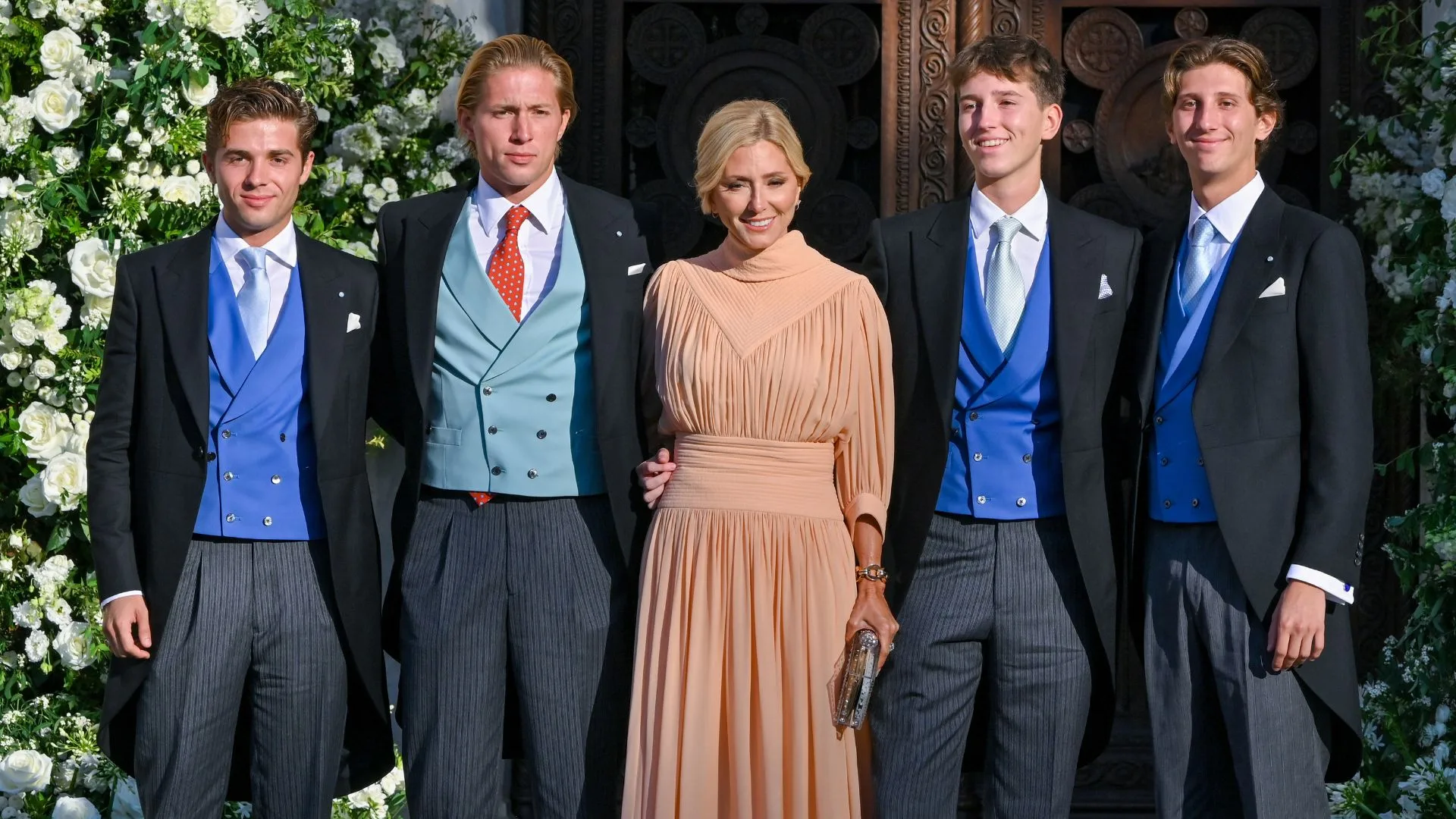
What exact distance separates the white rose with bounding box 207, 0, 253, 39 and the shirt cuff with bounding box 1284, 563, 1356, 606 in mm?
2785

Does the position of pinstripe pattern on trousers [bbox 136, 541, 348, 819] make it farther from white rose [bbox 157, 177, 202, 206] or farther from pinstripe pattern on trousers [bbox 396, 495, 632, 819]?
white rose [bbox 157, 177, 202, 206]

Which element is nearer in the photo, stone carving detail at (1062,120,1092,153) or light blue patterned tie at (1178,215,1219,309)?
light blue patterned tie at (1178,215,1219,309)

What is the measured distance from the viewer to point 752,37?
16.7 feet

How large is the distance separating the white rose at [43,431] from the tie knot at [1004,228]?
230 cm

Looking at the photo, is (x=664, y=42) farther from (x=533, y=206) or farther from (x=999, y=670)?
(x=999, y=670)

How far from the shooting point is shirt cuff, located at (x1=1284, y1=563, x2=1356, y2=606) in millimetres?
3533

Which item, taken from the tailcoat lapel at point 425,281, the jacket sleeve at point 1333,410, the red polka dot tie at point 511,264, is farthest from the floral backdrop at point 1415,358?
the tailcoat lapel at point 425,281

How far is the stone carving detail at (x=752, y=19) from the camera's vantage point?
5.08 m

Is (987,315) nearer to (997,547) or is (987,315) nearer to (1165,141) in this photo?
(997,547)

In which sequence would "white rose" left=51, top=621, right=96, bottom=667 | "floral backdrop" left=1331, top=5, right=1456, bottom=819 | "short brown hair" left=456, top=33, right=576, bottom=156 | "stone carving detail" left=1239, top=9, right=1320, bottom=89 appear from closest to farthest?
"short brown hair" left=456, top=33, right=576, bottom=156 → "floral backdrop" left=1331, top=5, right=1456, bottom=819 → "white rose" left=51, top=621, right=96, bottom=667 → "stone carving detail" left=1239, top=9, right=1320, bottom=89

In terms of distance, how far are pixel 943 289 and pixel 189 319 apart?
156 cm

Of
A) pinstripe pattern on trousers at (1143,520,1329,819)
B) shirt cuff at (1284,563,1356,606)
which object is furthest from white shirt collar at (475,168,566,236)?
shirt cuff at (1284,563,1356,606)

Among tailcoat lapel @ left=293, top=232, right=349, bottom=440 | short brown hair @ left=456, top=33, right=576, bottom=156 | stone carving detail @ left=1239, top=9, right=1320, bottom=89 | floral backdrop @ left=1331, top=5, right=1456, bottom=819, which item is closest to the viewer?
tailcoat lapel @ left=293, top=232, right=349, bottom=440

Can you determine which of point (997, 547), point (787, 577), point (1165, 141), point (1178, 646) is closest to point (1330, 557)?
point (1178, 646)
